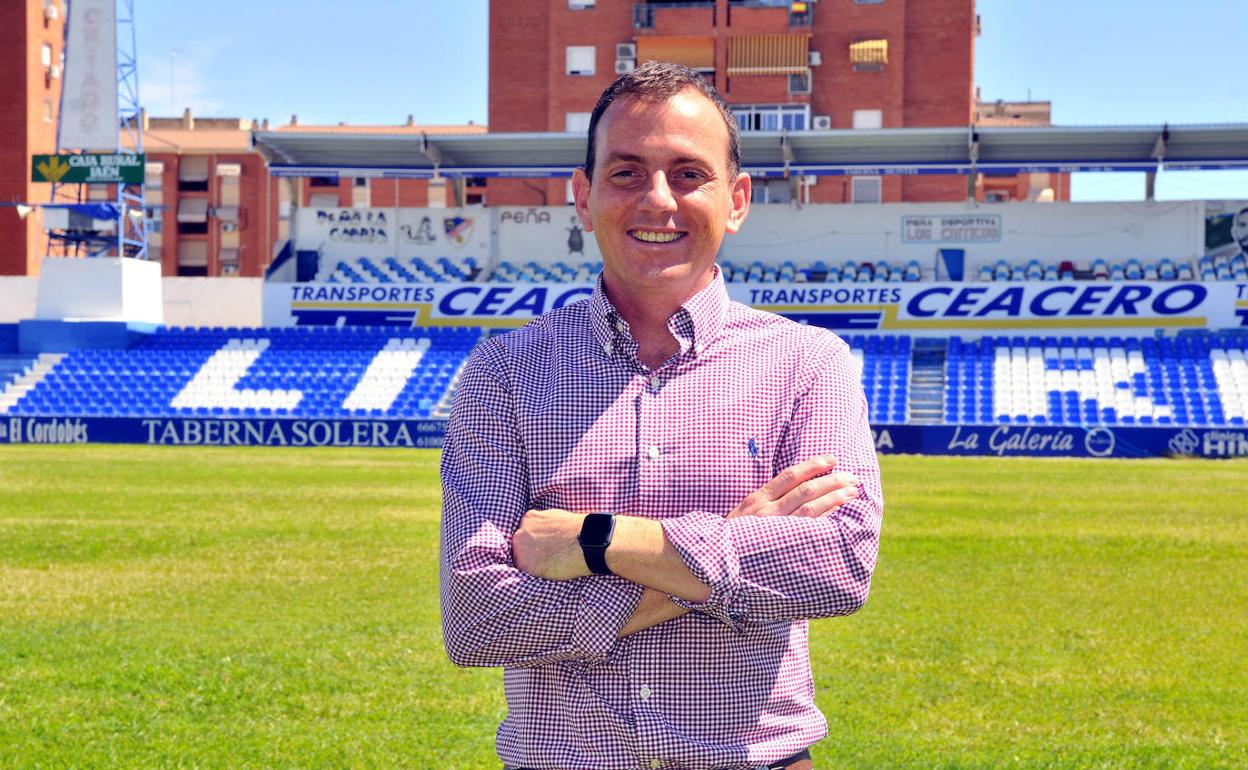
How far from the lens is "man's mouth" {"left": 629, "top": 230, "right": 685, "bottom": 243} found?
342 centimetres

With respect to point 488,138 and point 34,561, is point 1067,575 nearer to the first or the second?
point 34,561

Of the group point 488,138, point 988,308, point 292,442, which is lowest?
point 292,442

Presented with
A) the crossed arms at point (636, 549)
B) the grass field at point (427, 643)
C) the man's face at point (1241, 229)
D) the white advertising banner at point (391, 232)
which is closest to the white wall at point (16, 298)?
the white advertising banner at point (391, 232)

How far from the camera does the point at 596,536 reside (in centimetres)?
320

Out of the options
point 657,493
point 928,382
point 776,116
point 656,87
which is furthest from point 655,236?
point 776,116

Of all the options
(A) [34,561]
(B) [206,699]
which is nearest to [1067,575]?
(B) [206,699]

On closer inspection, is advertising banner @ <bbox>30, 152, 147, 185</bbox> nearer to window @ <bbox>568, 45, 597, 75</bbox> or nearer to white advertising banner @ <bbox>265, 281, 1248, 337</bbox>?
white advertising banner @ <bbox>265, 281, 1248, 337</bbox>

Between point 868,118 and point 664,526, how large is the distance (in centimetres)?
5975

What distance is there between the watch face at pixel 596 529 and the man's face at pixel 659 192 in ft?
1.76

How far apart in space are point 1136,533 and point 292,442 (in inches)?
925

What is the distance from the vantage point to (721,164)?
348 cm

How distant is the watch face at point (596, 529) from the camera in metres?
3.20

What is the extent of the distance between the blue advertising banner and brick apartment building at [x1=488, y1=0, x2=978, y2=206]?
26267 mm

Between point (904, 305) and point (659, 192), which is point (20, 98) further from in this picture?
point (659, 192)
